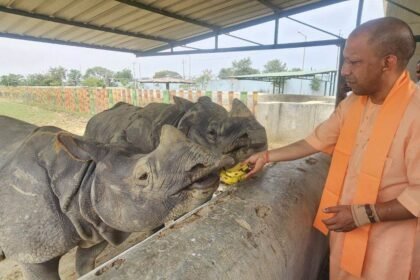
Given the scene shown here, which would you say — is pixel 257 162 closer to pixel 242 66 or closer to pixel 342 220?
pixel 342 220

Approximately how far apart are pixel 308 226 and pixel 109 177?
1.21 metres

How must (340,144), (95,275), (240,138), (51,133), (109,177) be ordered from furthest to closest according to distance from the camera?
(240,138)
(51,133)
(340,144)
(109,177)
(95,275)

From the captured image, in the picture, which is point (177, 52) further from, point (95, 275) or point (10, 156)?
point (95, 275)

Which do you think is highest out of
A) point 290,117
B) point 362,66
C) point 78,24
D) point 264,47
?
point 78,24

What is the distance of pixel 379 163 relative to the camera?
4.91 feet

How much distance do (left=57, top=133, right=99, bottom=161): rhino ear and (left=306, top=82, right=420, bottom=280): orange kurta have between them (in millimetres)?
1437

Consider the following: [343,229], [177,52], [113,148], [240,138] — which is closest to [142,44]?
[177,52]

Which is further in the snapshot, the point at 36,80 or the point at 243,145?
the point at 36,80

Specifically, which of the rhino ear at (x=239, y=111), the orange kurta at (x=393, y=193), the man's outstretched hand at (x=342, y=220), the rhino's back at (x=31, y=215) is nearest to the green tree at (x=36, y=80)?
the rhino ear at (x=239, y=111)

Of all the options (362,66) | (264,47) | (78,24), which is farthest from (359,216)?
(264,47)

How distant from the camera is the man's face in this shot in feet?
4.65

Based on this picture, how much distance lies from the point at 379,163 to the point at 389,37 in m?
0.60

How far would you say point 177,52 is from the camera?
9289mm

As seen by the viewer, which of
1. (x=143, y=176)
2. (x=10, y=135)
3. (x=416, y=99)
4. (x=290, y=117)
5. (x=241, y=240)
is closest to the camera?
(x=241, y=240)
